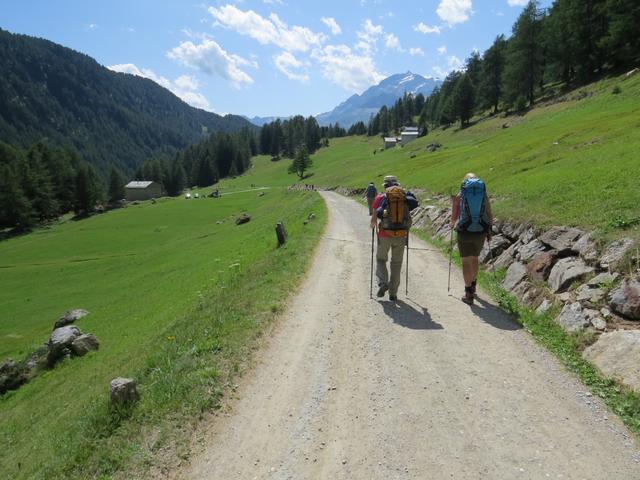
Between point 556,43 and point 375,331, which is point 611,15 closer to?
point 556,43

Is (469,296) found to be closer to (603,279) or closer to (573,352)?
(603,279)

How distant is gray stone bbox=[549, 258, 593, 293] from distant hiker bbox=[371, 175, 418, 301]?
4.27 m

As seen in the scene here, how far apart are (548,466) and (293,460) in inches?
143

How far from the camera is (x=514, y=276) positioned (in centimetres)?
1362

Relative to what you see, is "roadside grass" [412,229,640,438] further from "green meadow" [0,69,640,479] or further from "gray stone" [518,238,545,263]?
"green meadow" [0,69,640,479]

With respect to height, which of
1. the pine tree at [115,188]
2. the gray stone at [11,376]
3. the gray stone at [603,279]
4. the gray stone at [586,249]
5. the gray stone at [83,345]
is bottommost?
the gray stone at [11,376]

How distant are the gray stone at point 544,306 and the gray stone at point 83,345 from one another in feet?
65.0

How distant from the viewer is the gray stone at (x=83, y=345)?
20156 mm

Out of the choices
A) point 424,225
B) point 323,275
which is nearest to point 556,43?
point 424,225

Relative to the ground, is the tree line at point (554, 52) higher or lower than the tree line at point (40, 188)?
higher

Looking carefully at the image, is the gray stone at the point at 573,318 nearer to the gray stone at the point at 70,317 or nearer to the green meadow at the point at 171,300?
the green meadow at the point at 171,300

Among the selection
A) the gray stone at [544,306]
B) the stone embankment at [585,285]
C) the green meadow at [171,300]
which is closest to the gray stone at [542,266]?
the stone embankment at [585,285]

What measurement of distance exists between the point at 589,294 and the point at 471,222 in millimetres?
3463

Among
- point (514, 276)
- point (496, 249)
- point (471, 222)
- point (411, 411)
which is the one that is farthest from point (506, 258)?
point (411, 411)
